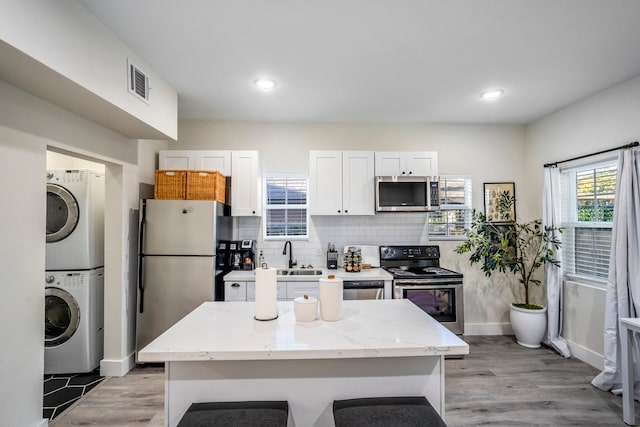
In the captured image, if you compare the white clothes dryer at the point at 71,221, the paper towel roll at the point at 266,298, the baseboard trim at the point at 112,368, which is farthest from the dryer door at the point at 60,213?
the paper towel roll at the point at 266,298

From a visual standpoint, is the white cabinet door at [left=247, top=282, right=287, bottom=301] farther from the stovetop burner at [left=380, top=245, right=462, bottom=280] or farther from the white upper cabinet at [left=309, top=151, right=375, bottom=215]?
the stovetop burner at [left=380, top=245, right=462, bottom=280]

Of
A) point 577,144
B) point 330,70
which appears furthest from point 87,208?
point 577,144

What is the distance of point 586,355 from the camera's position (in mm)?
3215

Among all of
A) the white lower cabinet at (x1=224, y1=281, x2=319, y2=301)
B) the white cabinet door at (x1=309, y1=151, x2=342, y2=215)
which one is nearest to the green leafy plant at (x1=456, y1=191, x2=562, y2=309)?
the white cabinet door at (x1=309, y1=151, x2=342, y2=215)

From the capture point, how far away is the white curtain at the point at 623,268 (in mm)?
2641

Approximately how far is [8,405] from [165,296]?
1348 mm

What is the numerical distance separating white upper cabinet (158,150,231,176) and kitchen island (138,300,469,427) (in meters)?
2.38

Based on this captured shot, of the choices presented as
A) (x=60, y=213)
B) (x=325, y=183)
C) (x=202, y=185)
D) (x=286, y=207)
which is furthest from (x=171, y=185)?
(x=325, y=183)

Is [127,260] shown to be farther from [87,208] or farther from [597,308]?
[597,308]

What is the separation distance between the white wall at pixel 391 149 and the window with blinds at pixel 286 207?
0.13 meters

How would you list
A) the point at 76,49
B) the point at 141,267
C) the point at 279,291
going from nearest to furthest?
1. the point at 76,49
2. the point at 141,267
3. the point at 279,291

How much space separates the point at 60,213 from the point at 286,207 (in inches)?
93.1

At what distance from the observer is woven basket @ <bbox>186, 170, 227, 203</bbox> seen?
329 cm

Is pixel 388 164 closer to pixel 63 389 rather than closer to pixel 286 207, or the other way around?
pixel 286 207
